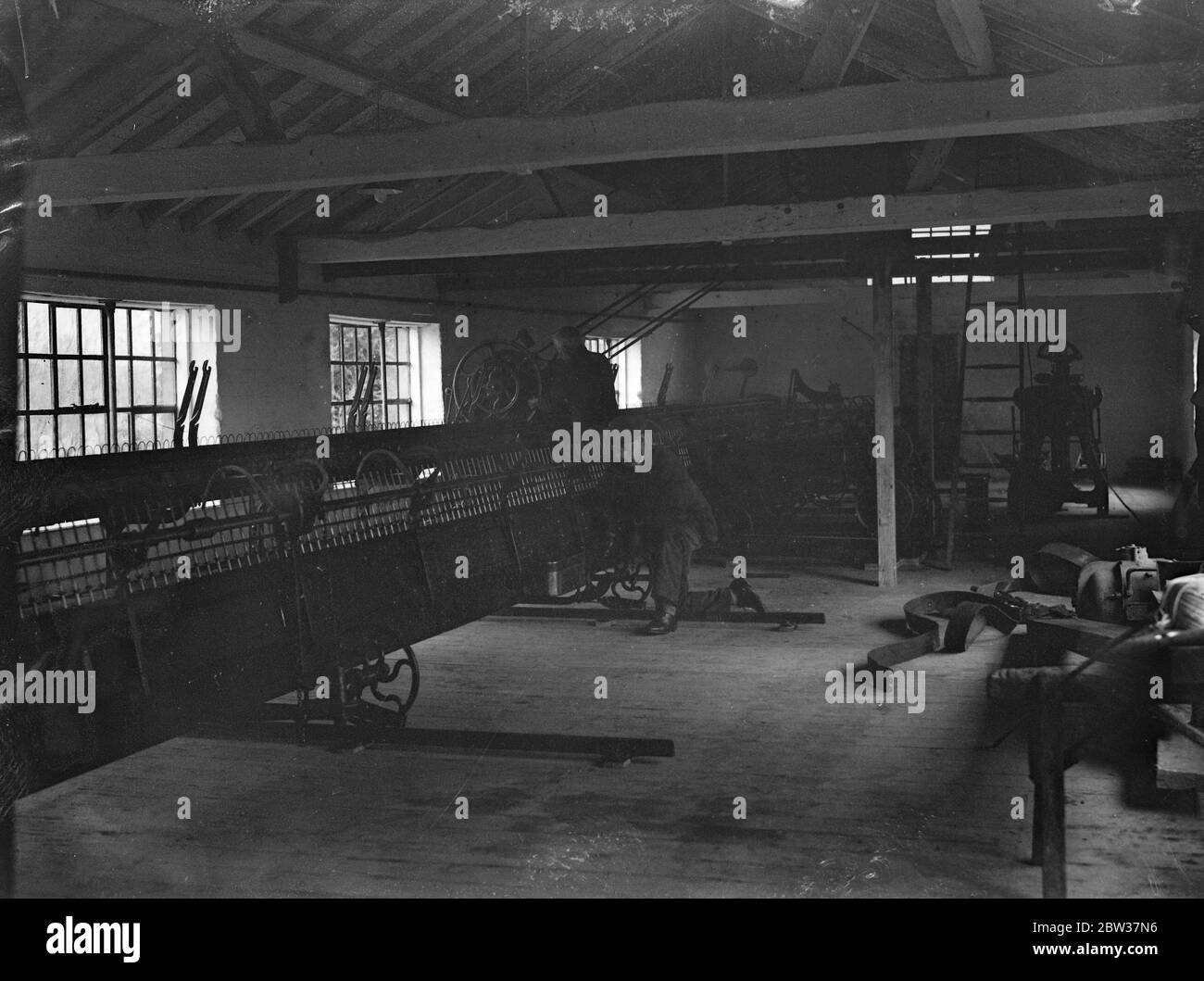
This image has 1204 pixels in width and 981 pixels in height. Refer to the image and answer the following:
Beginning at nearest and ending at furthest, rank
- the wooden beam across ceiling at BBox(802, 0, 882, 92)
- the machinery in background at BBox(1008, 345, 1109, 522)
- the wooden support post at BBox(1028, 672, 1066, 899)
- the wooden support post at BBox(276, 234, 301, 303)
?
1. the wooden support post at BBox(1028, 672, 1066, 899)
2. the wooden beam across ceiling at BBox(802, 0, 882, 92)
3. the wooden support post at BBox(276, 234, 301, 303)
4. the machinery in background at BBox(1008, 345, 1109, 522)

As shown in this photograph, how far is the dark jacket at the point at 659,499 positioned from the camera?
22.7ft

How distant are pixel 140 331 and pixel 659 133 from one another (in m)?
4.43

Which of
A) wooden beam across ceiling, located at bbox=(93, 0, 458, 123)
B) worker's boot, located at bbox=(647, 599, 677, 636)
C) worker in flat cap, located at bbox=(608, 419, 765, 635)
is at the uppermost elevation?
wooden beam across ceiling, located at bbox=(93, 0, 458, 123)

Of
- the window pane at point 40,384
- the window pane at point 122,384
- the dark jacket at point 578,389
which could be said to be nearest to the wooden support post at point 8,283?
the dark jacket at point 578,389

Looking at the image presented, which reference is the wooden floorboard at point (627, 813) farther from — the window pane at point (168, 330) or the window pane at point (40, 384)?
the window pane at point (168, 330)

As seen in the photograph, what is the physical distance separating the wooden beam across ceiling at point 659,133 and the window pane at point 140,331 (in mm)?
2299

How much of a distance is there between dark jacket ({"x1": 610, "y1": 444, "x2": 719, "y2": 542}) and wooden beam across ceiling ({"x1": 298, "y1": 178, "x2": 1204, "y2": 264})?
4.37 ft

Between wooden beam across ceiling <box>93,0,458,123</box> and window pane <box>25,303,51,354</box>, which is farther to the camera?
window pane <box>25,303,51,354</box>

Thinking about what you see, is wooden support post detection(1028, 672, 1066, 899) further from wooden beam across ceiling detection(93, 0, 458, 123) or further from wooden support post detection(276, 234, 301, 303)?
wooden support post detection(276, 234, 301, 303)

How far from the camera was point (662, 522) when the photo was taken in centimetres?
704

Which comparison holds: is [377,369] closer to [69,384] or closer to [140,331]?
[140,331]

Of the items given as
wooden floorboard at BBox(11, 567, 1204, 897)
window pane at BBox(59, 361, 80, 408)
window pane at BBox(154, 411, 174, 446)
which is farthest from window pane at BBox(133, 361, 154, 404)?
wooden floorboard at BBox(11, 567, 1204, 897)

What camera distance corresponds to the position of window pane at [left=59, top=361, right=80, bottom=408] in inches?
280
